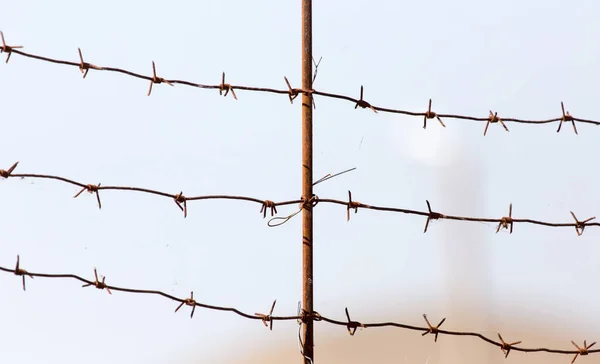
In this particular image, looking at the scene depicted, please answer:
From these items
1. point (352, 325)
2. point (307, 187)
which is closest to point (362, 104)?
point (307, 187)

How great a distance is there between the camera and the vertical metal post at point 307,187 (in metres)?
3.26

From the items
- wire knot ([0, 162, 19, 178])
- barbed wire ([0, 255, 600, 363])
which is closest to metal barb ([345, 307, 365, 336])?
barbed wire ([0, 255, 600, 363])

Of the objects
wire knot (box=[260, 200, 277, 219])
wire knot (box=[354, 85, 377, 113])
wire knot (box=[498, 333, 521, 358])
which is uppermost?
wire knot (box=[354, 85, 377, 113])

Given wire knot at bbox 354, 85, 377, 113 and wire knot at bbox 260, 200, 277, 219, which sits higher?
wire knot at bbox 354, 85, 377, 113

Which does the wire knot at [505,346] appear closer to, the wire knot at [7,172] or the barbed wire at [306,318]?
the barbed wire at [306,318]

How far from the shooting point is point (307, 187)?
10.8 ft

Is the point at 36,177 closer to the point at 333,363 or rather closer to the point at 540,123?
→ the point at 333,363

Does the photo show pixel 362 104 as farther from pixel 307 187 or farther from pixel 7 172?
pixel 7 172

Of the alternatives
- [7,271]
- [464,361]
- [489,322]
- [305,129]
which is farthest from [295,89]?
[489,322]

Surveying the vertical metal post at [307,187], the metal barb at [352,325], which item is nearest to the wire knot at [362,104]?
the vertical metal post at [307,187]

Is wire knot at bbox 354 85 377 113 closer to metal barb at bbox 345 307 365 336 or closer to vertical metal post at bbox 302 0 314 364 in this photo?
vertical metal post at bbox 302 0 314 364

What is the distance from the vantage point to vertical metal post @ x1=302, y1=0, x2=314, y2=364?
326 centimetres

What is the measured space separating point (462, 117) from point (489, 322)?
540 centimetres

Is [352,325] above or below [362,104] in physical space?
below
